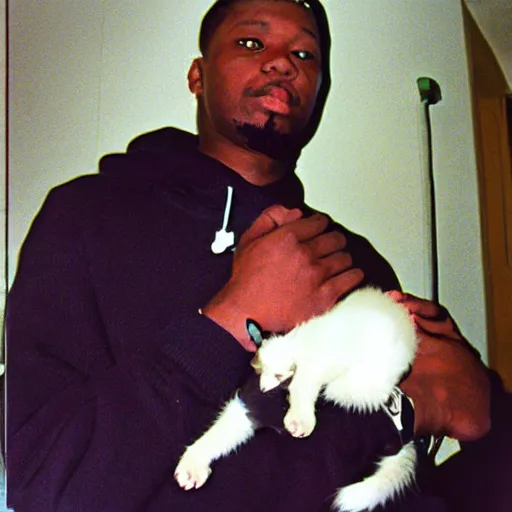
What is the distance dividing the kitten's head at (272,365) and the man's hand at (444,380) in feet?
0.54

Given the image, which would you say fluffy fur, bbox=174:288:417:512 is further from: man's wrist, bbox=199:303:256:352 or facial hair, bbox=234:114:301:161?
facial hair, bbox=234:114:301:161

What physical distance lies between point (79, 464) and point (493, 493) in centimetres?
56

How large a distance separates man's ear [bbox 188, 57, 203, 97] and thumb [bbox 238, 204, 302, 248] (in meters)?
0.23

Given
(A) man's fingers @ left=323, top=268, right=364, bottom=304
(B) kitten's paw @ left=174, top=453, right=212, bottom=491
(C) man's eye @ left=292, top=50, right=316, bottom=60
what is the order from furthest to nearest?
1. (C) man's eye @ left=292, top=50, right=316, bottom=60
2. (A) man's fingers @ left=323, top=268, right=364, bottom=304
3. (B) kitten's paw @ left=174, top=453, right=212, bottom=491

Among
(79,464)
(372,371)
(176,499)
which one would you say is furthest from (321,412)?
(79,464)

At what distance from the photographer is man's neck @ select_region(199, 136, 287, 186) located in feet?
3.56

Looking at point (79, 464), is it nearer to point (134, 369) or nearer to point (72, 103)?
point (134, 369)

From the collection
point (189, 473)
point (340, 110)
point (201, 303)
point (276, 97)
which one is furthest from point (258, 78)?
point (189, 473)

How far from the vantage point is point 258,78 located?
1.08 m

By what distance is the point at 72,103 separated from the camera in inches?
46.2

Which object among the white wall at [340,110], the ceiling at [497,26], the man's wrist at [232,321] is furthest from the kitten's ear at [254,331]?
the ceiling at [497,26]

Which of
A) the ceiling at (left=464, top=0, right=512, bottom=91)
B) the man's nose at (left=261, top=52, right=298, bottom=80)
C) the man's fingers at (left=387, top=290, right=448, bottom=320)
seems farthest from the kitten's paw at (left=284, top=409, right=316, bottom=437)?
the ceiling at (left=464, top=0, right=512, bottom=91)

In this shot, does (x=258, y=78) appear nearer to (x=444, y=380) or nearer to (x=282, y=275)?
(x=282, y=275)

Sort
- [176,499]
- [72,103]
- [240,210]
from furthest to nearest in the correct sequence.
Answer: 1. [72,103]
2. [240,210]
3. [176,499]
